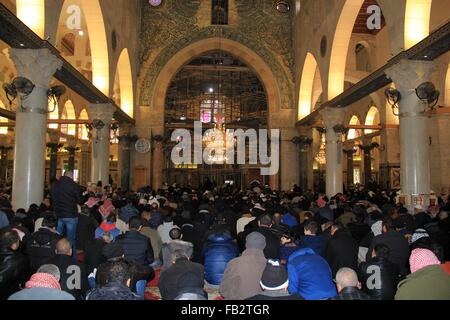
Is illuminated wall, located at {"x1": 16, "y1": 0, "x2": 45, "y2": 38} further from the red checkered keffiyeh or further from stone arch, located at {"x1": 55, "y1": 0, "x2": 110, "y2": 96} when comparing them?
the red checkered keffiyeh

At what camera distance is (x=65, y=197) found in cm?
736

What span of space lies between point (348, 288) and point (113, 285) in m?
1.98

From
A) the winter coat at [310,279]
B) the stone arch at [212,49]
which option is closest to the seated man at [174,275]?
the winter coat at [310,279]

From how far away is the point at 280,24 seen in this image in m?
24.1

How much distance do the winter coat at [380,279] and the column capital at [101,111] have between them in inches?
545

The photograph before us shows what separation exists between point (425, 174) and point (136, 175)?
1555 cm

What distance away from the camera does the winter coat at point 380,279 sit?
4.50 m

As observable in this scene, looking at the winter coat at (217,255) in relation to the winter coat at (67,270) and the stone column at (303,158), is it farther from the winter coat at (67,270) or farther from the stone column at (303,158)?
the stone column at (303,158)

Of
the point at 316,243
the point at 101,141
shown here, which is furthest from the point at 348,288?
the point at 101,141

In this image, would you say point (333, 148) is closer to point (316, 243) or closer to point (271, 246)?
point (316, 243)

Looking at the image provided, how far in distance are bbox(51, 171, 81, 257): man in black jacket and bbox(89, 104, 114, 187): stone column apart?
352 inches

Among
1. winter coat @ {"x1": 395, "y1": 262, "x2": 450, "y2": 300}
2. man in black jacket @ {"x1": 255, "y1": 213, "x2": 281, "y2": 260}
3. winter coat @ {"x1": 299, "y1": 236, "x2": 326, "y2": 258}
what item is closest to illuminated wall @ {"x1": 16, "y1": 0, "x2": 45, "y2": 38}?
man in black jacket @ {"x1": 255, "y1": 213, "x2": 281, "y2": 260}

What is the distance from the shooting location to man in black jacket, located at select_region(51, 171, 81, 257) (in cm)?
739
